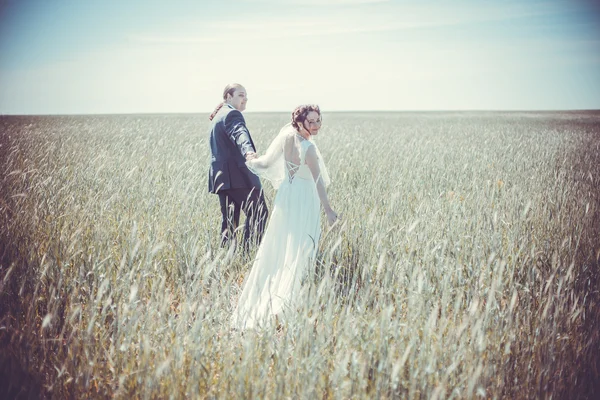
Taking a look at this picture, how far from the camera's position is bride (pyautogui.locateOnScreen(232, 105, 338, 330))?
275 cm

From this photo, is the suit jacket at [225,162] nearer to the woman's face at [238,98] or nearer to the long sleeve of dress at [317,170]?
the woman's face at [238,98]

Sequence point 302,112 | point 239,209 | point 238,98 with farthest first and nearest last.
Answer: point 239,209 → point 238,98 → point 302,112

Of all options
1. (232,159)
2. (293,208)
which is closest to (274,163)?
(293,208)

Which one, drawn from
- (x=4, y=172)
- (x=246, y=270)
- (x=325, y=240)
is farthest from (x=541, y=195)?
(x=4, y=172)

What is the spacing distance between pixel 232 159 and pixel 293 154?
0.82 meters

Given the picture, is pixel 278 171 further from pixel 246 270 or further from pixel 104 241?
pixel 104 241

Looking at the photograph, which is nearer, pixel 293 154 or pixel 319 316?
pixel 319 316

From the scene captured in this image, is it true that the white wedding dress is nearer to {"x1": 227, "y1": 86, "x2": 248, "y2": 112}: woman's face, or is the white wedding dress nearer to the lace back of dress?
the lace back of dress

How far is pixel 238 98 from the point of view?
10.8 ft

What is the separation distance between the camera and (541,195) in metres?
4.46

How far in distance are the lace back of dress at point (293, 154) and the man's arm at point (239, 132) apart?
0.38 m

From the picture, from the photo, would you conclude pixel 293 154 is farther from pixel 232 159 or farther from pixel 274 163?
pixel 232 159

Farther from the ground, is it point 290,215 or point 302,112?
point 302,112

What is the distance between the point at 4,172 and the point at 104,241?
3.70m
